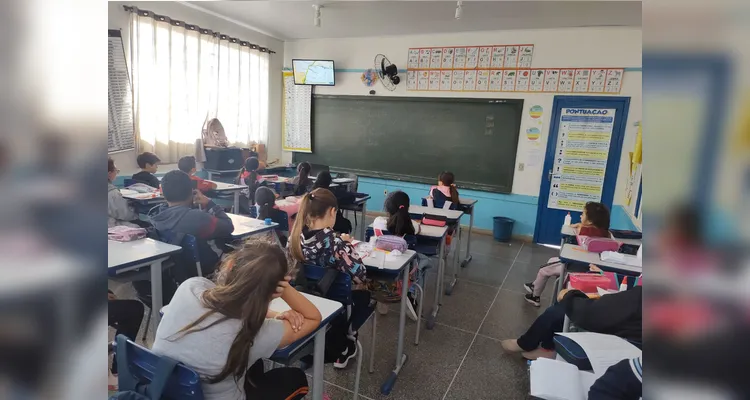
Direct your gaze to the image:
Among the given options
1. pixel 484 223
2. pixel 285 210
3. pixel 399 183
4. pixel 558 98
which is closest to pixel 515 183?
pixel 484 223

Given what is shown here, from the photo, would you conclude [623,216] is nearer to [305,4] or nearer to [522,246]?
[522,246]

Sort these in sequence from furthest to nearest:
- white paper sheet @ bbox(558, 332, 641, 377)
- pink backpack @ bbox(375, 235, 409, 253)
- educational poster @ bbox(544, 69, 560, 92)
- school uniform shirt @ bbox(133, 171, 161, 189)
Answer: educational poster @ bbox(544, 69, 560, 92) → school uniform shirt @ bbox(133, 171, 161, 189) → pink backpack @ bbox(375, 235, 409, 253) → white paper sheet @ bbox(558, 332, 641, 377)

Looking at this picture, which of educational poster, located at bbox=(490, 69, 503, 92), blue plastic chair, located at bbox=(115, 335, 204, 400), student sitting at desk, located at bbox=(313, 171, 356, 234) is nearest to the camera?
blue plastic chair, located at bbox=(115, 335, 204, 400)

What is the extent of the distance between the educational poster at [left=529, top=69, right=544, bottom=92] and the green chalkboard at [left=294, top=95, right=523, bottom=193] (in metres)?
0.23

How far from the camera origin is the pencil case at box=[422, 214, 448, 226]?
3.50 m

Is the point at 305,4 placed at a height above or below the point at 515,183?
above

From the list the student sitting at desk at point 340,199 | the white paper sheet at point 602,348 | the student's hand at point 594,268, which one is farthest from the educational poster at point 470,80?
the white paper sheet at point 602,348

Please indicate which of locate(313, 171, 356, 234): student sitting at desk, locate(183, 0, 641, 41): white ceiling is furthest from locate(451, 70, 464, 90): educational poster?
locate(313, 171, 356, 234): student sitting at desk

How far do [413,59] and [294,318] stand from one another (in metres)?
5.27

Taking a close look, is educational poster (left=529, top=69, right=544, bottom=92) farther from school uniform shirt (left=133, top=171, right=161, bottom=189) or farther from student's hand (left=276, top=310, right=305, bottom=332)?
student's hand (left=276, top=310, right=305, bottom=332)

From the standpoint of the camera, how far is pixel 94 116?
0.19 meters

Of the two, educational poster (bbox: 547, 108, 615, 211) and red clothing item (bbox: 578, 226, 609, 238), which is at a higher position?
educational poster (bbox: 547, 108, 615, 211)

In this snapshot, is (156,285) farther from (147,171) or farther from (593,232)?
(593,232)

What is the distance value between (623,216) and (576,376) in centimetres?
410
